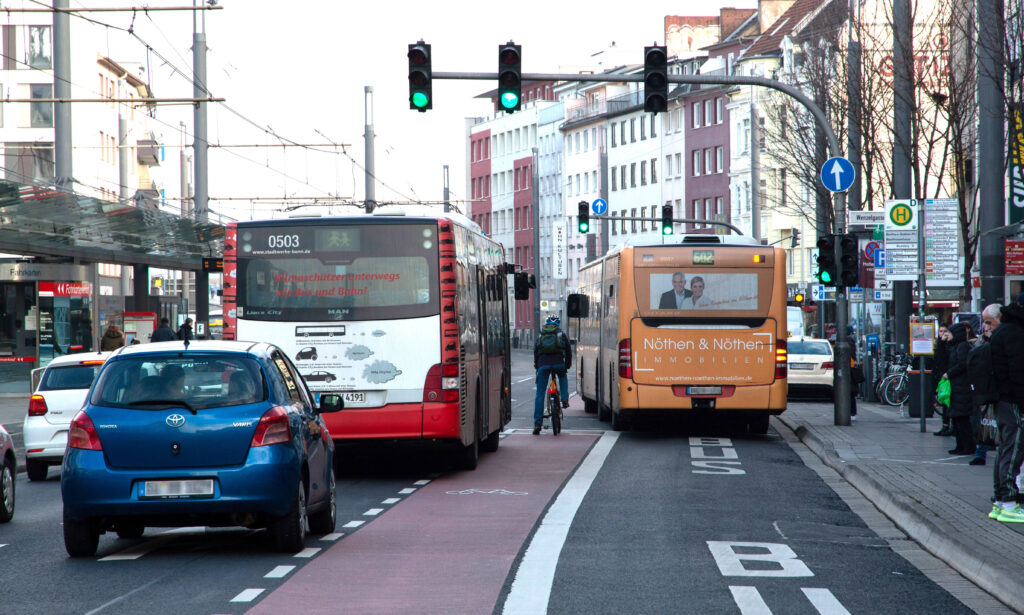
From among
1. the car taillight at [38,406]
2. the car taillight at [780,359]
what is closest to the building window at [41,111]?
the car taillight at [780,359]

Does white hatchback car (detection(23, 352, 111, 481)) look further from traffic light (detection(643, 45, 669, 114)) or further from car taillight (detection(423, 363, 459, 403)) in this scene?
traffic light (detection(643, 45, 669, 114))

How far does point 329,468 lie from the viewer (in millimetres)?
13094

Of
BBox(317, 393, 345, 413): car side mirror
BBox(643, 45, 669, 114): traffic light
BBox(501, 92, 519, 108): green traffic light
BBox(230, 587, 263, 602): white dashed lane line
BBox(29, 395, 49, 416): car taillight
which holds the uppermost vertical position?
BBox(643, 45, 669, 114): traffic light

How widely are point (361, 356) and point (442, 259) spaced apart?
1.35 meters

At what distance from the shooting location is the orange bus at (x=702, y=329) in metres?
24.9

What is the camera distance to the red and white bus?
18078mm

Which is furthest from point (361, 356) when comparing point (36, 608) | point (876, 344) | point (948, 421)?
point (876, 344)

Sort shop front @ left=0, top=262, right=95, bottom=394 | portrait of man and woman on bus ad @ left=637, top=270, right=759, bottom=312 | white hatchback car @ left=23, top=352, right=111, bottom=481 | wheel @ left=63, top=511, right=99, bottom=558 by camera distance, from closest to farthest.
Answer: wheel @ left=63, top=511, right=99, bottom=558
white hatchback car @ left=23, top=352, right=111, bottom=481
portrait of man and woman on bus ad @ left=637, top=270, right=759, bottom=312
shop front @ left=0, top=262, right=95, bottom=394

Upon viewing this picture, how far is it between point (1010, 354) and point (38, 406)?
12.0 metres

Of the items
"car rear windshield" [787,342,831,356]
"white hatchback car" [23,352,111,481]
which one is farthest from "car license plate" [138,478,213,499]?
"car rear windshield" [787,342,831,356]

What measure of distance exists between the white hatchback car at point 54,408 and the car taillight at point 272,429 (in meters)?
8.61

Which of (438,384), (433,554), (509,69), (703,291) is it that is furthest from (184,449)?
(703,291)

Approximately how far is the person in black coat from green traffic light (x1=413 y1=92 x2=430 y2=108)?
286 inches

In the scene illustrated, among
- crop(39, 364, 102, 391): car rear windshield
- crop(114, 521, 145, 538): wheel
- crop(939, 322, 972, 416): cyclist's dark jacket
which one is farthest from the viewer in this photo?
crop(39, 364, 102, 391): car rear windshield
